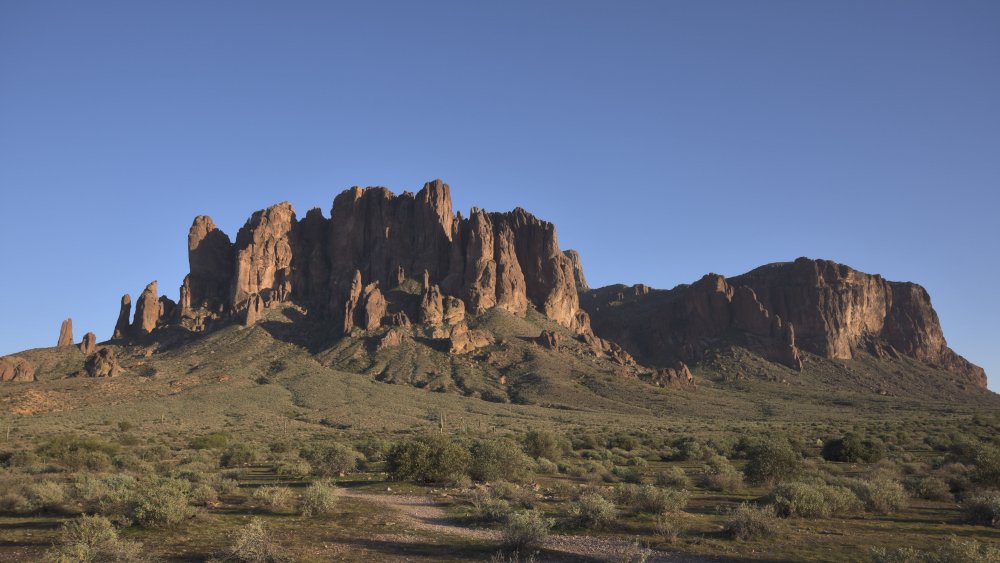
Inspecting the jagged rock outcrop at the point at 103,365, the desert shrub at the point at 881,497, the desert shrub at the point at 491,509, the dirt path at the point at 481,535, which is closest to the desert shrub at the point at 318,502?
the dirt path at the point at 481,535

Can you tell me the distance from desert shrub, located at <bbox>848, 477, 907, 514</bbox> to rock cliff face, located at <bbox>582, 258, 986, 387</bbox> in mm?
138422

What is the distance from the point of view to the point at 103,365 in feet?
329

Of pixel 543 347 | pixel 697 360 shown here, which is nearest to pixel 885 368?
pixel 697 360

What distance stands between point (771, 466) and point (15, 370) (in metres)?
106

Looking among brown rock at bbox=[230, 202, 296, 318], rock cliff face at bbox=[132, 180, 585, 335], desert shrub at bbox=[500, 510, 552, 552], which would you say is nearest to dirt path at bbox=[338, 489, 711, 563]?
desert shrub at bbox=[500, 510, 552, 552]

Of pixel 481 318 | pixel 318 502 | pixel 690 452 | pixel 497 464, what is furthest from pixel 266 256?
pixel 318 502

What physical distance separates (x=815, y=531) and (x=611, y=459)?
22.7 meters

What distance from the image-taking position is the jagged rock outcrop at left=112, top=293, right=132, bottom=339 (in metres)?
140

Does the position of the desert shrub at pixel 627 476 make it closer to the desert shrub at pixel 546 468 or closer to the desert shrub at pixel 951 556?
the desert shrub at pixel 546 468

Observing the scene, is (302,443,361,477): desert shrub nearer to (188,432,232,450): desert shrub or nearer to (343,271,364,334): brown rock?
(188,432,232,450): desert shrub

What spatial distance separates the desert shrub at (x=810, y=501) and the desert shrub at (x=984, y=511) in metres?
2.94

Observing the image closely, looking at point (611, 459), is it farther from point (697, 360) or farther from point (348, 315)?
point (697, 360)

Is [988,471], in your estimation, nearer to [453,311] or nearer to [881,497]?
[881,497]

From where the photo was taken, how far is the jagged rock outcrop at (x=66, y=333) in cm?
12738
